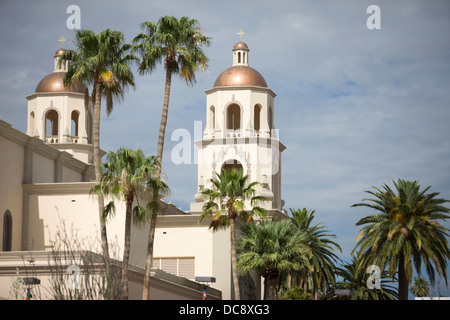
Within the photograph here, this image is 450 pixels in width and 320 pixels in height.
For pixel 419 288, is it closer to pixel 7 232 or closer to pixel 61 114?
pixel 61 114

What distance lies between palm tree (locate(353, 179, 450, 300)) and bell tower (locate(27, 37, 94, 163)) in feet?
84.2

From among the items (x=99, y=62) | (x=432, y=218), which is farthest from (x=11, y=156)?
(x=432, y=218)

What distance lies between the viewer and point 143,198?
53.9 meters

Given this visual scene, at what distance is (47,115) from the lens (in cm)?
6738

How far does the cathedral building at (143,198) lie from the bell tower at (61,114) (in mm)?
72

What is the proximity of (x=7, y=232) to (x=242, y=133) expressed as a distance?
1997 centimetres

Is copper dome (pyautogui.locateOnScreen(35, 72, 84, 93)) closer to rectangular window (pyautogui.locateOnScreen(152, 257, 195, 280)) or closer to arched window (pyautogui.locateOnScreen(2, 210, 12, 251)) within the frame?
arched window (pyautogui.locateOnScreen(2, 210, 12, 251))

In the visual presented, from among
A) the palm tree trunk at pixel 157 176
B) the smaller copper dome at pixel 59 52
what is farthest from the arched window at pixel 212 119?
the palm tree trunk at pixel 157 176

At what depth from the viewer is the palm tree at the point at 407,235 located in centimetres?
4722

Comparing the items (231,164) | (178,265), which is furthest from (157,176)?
(231,164)

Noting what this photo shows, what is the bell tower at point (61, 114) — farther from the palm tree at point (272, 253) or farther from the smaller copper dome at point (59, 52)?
the palm tree at point (272, 253)

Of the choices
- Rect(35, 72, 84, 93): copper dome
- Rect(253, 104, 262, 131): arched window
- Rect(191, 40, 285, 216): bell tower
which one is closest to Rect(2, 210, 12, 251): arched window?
Rect(191, 40, 285, 216): bell tower

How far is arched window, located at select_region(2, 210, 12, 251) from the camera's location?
1977 inches
